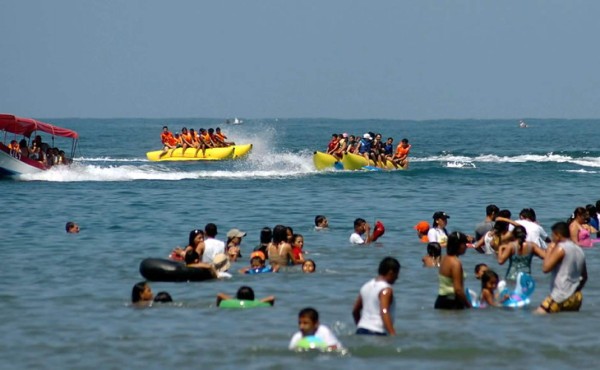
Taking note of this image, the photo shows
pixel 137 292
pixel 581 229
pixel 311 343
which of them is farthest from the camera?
pixel 581 229

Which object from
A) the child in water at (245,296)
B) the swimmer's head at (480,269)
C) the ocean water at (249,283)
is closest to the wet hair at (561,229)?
the ocean water at (249,283)

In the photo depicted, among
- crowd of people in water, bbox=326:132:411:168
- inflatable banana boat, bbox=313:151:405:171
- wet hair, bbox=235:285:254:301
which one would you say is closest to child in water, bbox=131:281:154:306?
wet hair, bbox=235:285:254:301

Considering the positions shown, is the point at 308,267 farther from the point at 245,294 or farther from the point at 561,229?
the point at 561,229

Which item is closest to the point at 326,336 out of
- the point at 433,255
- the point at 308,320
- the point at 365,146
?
the point at 308,320

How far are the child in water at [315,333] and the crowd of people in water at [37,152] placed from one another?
87.0 feet

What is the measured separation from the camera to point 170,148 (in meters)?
50.4

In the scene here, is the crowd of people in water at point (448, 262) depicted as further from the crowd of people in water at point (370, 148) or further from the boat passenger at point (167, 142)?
the boat passenger at point (167, 142)

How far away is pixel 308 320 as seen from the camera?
1102 centimetres

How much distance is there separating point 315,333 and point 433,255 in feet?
21.7

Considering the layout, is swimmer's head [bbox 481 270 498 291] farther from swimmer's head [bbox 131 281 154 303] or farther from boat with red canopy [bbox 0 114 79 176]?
boat with red canopy [bbox 0 114 79 176]

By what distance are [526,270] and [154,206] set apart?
16272 millimetres

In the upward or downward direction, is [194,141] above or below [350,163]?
above

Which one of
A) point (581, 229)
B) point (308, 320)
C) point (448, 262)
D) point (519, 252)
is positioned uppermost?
point (448, 262)

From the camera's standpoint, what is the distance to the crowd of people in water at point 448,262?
11539 millimetres
